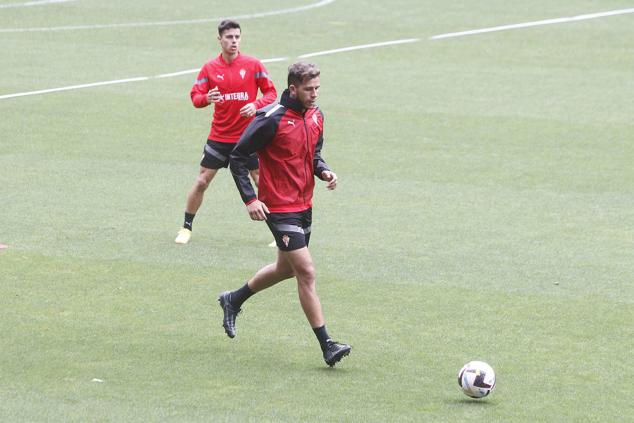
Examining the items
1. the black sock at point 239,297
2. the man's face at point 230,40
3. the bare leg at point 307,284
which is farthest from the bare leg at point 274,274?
the man's face at point 230,40

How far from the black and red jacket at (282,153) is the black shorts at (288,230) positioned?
0.05 metres

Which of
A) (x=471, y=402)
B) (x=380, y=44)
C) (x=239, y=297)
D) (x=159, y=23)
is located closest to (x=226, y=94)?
(x=239, y=297)

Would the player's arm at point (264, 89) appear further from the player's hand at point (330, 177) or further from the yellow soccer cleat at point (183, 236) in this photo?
the player's hand at point (330, 177)

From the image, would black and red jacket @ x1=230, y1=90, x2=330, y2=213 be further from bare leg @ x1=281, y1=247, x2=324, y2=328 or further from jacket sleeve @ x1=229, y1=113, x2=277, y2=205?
bare leg @ x1=281, y1=247, x2=324, y2=328

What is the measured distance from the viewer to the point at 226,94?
13141 mm

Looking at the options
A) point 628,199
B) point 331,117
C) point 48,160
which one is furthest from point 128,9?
point 628,199

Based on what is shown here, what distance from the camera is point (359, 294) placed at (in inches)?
442

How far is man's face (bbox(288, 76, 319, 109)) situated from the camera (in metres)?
9.19

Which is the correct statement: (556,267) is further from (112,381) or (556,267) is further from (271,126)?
(112,381)

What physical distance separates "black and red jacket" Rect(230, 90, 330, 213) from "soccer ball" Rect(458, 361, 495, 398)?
1.81m

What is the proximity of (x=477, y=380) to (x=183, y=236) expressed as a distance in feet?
17.2

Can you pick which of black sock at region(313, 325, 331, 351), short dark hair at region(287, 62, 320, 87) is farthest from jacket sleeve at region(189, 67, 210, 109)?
black sock at region(313, 325, 331, 351)

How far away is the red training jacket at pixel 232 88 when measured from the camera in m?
13.1

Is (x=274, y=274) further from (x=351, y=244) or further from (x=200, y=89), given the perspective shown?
(x=200, y=89)
